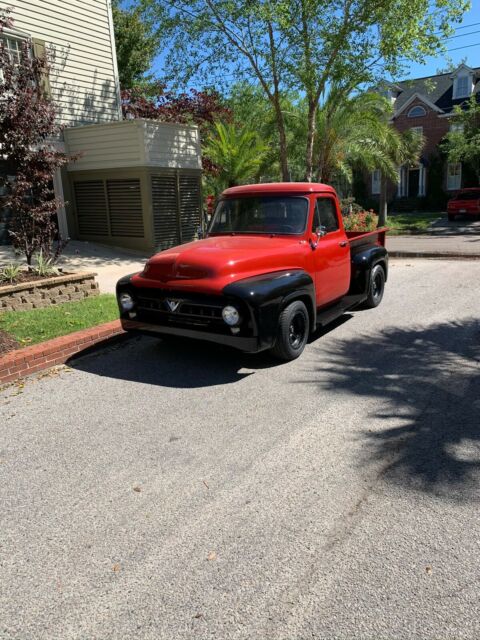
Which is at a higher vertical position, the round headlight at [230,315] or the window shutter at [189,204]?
the window shutter at [189,204]

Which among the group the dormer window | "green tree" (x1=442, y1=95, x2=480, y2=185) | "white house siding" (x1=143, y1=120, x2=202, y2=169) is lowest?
"white house siding" (x1=143, y1=120, x2=202, y2=169)

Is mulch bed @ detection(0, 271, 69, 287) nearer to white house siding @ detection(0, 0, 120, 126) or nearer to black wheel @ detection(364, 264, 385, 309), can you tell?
black wheel @ detection(364, 264, 385, 309)

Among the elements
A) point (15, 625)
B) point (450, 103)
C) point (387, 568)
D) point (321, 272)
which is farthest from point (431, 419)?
point (450, 103)

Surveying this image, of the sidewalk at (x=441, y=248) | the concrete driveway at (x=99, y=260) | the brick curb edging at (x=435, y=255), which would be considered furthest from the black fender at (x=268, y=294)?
the sidewalk at (x=441, y=248)

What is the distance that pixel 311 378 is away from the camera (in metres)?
5.23

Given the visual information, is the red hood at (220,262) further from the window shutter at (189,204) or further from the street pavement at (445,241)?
the street pavement at (445,241)

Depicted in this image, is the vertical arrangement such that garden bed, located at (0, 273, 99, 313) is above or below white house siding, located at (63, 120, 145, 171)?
below

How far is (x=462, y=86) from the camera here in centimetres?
3628

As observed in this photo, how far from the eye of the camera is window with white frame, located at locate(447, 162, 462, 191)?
116ft

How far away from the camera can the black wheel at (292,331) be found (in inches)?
210

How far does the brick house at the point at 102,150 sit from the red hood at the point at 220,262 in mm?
7754

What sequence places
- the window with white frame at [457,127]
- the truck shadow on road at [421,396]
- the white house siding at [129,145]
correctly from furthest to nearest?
the window with white frame at [457,127]
the white house siding at [129,145]
the truck shadow on road at [421,396]

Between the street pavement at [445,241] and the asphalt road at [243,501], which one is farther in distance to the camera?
the street pavement at [445,241]

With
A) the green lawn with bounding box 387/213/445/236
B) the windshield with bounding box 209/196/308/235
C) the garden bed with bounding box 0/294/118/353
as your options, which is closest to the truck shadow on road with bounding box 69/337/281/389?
the garden bed with bounding box 0/294/118/353
